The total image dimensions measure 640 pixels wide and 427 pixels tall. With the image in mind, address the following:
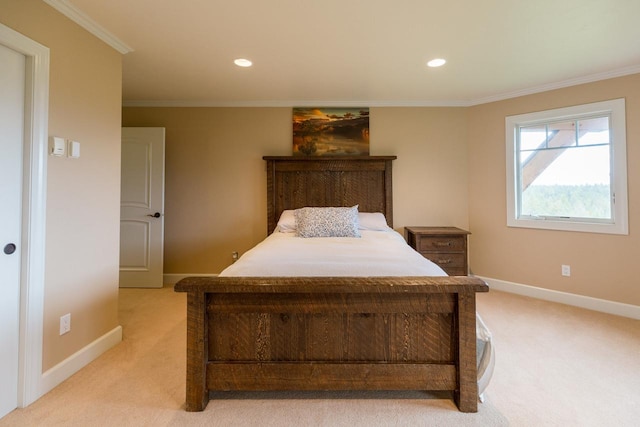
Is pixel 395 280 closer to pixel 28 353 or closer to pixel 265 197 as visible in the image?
pixel 28 353

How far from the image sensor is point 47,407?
1521 millimetres

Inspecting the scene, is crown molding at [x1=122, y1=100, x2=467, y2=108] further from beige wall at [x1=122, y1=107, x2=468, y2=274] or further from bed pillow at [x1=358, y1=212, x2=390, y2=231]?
bed pillow at [x1=358, y1=212, x2=390, y2=231]

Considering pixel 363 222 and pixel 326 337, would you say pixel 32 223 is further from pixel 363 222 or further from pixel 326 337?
pixel 363 222

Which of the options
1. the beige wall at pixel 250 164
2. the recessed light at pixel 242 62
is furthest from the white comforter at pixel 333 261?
the recessed light at pixel 242 62

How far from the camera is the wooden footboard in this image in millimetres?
1424

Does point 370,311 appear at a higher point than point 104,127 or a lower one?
lower

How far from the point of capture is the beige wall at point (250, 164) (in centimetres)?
363

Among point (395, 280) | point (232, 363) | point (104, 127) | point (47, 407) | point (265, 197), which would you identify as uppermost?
point (104, 127)

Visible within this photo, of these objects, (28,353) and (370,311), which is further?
(28,353)

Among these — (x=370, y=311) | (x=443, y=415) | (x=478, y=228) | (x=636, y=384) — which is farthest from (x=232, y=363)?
(x=478, y=228)

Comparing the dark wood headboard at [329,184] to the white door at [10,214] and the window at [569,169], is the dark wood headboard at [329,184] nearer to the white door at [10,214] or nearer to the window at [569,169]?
the window at [569,169]

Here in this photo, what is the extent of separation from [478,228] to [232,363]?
10.7ft

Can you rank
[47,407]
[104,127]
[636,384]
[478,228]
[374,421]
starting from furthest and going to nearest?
1. [478,228]
2. [104,127]
3. [636,384]
4. [47,407]
5. [374,421]

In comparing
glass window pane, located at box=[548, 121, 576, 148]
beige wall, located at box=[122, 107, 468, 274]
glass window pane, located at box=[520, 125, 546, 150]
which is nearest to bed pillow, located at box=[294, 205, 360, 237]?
beige wall, located at box=[122, 107, 468, 274]
